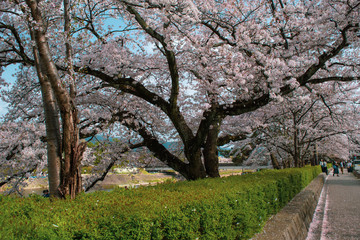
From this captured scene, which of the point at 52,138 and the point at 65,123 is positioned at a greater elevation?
the point at 65,123

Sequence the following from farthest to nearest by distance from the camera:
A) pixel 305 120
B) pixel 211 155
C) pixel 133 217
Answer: pixel 305 120, pixel 211 155, pixel 133 217

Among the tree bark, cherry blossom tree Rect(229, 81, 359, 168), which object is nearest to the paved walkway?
cherry blossom tree Rect(229, 81, 359, 168)

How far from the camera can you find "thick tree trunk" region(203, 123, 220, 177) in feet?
30.2

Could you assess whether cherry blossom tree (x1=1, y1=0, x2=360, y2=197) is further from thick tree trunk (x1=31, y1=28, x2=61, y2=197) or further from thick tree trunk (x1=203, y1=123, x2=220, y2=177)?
thick tree trunk (x1=31, y1=28, x2=61, y2=197)

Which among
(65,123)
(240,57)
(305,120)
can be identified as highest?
(240,57)

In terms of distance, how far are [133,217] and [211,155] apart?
22.7 ft

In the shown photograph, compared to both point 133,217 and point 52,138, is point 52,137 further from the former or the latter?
point 133,217

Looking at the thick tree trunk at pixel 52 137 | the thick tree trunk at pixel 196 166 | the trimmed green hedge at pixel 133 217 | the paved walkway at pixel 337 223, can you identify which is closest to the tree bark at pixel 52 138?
the thick tree trunk at pixel 52 137

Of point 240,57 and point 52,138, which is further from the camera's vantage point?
point 240,57

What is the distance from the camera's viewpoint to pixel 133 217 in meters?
2.56

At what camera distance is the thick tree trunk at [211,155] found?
9.20 m

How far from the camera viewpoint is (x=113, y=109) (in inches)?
387

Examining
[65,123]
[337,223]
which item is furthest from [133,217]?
[337,223]

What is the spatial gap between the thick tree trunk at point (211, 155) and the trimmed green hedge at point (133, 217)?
423cm
